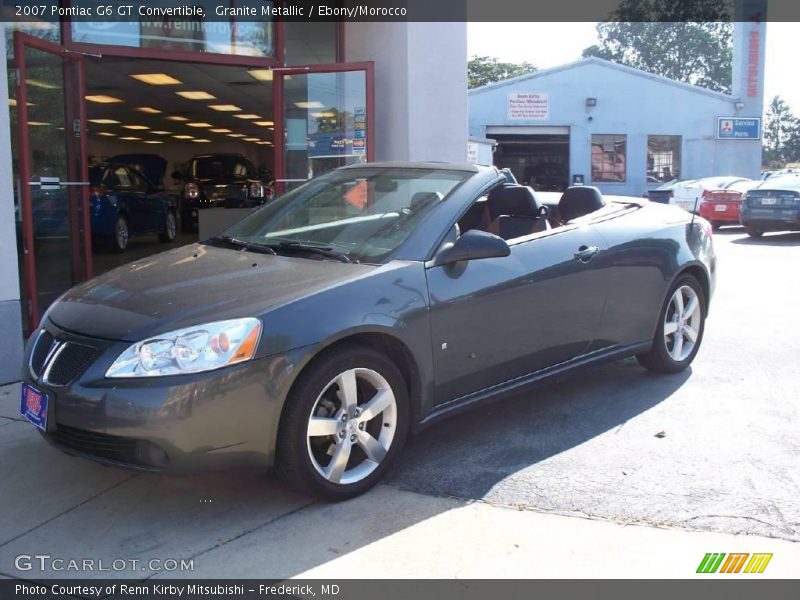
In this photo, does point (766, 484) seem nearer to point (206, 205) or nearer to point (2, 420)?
point (2, 420)

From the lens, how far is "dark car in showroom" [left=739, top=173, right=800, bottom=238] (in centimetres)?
1661

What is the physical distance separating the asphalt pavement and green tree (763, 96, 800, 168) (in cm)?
9066

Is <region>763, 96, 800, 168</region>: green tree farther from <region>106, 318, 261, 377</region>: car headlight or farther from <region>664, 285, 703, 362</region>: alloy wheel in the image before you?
<region>106, 318, 261, 377</region>: car headlight

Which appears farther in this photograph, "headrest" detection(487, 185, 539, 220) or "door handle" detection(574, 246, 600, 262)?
"headrest" detection(487, 185, 539, 220)

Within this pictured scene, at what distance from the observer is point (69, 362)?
3756 millimetres

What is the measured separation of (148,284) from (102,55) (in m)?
4.43

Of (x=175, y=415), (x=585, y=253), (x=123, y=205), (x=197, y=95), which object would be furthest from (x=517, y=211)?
(x=197, y=95)

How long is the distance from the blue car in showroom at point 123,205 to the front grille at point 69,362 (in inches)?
419

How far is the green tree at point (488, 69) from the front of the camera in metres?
61.7

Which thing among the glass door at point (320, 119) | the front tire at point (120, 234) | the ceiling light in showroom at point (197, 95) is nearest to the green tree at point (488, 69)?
the ceiling light in showroom at point (197, 95)

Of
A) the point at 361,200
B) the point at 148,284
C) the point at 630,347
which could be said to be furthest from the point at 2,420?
the point at 630,347

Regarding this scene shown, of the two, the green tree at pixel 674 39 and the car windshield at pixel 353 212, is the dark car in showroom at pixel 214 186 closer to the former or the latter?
the car windshield at pixel 353 212

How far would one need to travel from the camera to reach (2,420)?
511cm

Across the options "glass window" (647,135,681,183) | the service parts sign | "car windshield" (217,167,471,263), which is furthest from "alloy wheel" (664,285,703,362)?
"glass window" (647,135,681,183)
